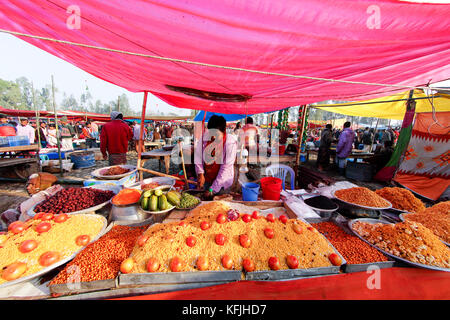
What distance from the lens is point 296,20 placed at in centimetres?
122

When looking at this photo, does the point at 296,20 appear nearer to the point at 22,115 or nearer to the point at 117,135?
the point at 117,135

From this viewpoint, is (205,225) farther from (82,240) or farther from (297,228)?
(82,240)

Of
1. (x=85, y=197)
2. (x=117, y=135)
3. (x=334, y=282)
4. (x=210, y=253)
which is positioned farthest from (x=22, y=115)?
(x=334, y=282)

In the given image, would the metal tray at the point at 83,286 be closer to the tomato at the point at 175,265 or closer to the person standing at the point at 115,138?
the tomato at the point at 175,265

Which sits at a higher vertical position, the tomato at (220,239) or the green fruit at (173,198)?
the green fruit at (173,198)

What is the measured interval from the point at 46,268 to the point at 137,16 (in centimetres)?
216

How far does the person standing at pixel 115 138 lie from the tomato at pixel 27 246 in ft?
13.4

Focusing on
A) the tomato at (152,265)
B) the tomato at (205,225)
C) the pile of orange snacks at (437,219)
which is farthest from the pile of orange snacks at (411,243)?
the tomato at (152,265)

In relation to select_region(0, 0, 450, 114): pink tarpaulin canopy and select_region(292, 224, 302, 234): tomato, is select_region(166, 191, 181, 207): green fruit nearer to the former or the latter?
select_region(292, 224, 302, 234): tomato

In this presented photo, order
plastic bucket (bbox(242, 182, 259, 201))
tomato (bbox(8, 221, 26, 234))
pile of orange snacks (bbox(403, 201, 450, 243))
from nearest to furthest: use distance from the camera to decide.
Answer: tomato (bbox(8, 221, 26, 234)) < pile of orange snacks (bbox(403, 201, 450, 243)) < plastic bucket (bbox(242, 182, 259, 201))

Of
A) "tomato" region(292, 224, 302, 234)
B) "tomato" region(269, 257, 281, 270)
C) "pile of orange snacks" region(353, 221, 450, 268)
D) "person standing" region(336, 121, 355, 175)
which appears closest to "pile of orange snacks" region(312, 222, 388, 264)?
"pile of orange snacks" region(353, 221, 450, 268)

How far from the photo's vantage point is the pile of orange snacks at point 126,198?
7.20 feet

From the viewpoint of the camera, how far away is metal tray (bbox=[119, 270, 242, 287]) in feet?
4.65

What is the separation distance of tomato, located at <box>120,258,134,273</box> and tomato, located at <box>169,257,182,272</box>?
1.09ft
